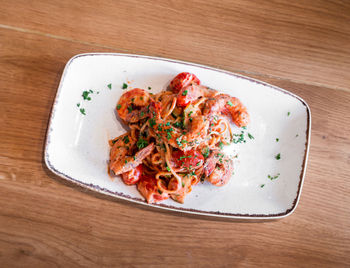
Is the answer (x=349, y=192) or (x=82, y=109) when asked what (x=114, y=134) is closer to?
(x=82, y=109)

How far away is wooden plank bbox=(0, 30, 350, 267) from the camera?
8.76 feet

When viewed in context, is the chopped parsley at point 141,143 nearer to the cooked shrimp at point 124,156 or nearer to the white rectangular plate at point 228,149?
the cooked shrimp at point 124,156

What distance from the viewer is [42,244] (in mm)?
2678

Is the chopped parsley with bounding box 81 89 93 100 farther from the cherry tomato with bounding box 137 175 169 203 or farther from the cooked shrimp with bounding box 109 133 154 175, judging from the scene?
the cherry tomato with bounding box 137 175 169 203

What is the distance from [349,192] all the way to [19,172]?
3775mm

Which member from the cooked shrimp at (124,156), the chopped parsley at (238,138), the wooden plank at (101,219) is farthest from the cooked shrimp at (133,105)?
the chopped parsley at (238,138)

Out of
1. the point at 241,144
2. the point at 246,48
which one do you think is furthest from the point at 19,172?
the point at 246,48

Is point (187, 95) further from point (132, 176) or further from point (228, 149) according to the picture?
point (132, 176)

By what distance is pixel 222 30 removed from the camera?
2.99 meters

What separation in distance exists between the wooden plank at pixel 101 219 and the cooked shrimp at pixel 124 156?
50 cm

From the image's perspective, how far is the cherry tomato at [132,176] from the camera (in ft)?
8.10

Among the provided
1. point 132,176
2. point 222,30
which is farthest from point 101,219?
point 222,30

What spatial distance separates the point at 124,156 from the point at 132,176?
0.21m

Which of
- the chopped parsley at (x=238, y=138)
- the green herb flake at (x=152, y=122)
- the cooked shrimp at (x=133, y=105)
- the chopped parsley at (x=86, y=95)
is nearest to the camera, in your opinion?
the green herb flake at (x=152, y=122)
